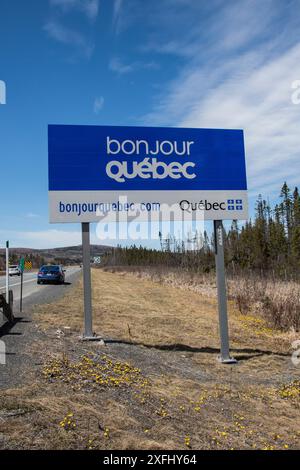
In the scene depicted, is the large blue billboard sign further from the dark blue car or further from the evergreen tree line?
the evergreen tree line

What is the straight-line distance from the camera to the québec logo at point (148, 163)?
8820mm

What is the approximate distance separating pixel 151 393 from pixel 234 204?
4.51 meters

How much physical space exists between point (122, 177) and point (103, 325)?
438 cm

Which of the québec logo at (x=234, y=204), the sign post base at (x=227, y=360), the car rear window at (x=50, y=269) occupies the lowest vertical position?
the sign post base at (x=227, y=360)

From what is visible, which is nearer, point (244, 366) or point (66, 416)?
point (66, 416)

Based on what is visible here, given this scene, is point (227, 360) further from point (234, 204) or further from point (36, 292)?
point (36, 292)

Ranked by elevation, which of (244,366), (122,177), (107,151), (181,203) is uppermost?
(107,151)

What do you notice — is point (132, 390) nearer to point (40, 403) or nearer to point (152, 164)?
point (40, 403)

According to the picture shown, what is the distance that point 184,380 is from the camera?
671 cm

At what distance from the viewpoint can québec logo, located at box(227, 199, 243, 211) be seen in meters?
8.86

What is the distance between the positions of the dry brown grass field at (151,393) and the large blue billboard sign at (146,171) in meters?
2.90

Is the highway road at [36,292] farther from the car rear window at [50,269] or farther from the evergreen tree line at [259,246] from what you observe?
the evergreen tree line at [259,246]

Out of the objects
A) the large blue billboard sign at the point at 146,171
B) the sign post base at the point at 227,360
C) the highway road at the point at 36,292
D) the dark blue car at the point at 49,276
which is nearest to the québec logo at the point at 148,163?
the large blue billboard sign at the point at 146,171
